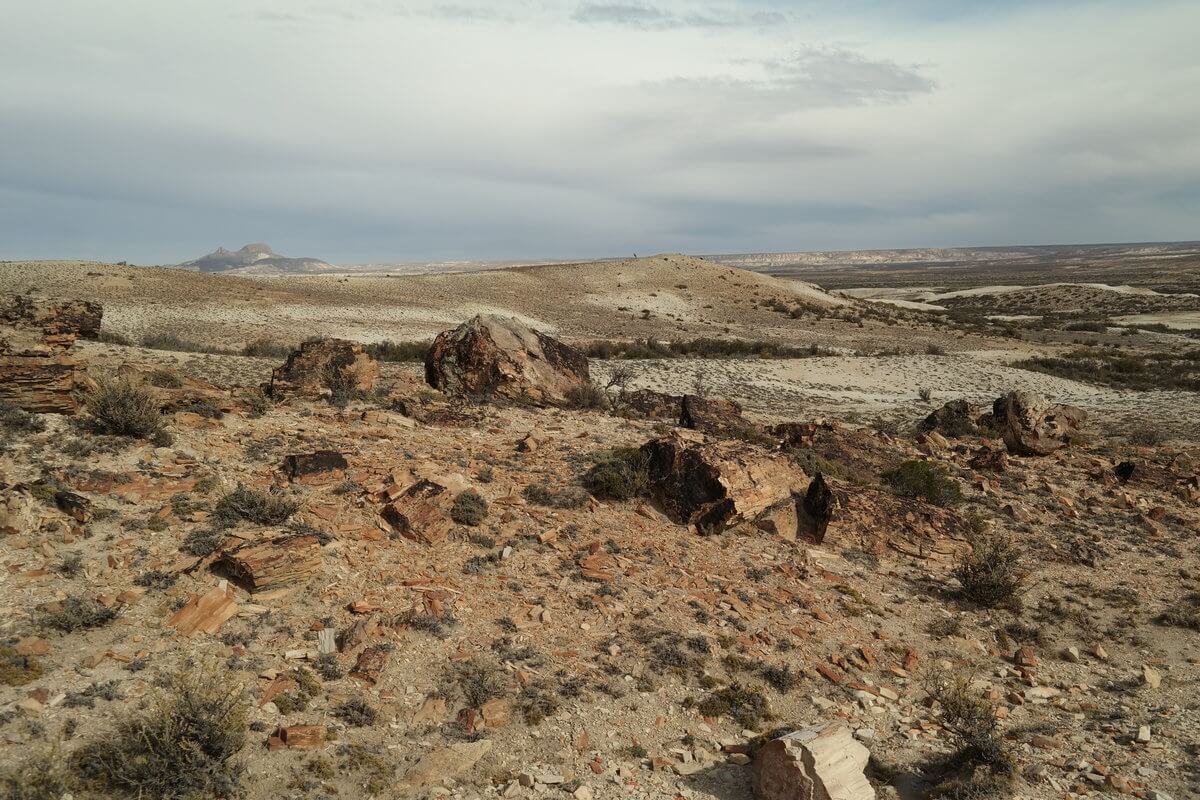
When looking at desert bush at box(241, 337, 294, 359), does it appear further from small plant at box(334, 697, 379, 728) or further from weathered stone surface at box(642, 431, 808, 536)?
small plant at box(334, 697, 379, 728)

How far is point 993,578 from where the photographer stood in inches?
308

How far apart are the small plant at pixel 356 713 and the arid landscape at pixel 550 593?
1.1 inches

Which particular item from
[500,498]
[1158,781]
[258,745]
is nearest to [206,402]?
[500,498]

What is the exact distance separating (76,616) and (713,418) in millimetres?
10244

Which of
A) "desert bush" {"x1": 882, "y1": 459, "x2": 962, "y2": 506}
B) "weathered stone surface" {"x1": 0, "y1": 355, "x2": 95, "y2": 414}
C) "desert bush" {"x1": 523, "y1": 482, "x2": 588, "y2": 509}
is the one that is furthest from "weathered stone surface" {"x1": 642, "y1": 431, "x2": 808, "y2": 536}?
"weathered stone surface" {"x1": 0, "y1": 355, "x2": 95, "y2": 414}

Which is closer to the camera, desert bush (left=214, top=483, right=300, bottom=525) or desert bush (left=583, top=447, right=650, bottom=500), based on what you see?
desert bush (left=214, top=483, right=300, bottom=525)

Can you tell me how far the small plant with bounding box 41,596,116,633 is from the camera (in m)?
5.53

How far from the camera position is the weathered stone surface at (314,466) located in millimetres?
8414

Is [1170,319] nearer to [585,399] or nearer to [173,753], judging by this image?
[585,399]

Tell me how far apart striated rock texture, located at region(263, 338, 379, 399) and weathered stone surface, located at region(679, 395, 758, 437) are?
621 centimetres

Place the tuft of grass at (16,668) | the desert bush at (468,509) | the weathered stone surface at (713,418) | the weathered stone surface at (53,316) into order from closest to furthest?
the tuft of grass at (16,668) < the desert bush at (468,509) < the weathered stone surface at (713,418) < the weathered stone surface at (53,316)

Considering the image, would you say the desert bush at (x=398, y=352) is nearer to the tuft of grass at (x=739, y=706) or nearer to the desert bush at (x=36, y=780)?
the tuft of grass at (x=739, y=706)

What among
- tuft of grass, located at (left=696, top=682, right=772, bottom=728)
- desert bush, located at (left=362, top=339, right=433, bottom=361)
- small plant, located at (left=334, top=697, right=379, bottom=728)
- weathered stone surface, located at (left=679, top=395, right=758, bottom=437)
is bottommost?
tuft of grass, located at (left=696, top=682, right=772, bottom=728)

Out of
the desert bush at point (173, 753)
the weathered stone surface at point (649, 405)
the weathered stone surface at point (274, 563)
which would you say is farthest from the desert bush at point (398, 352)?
the desert bush at point (173, 753)
